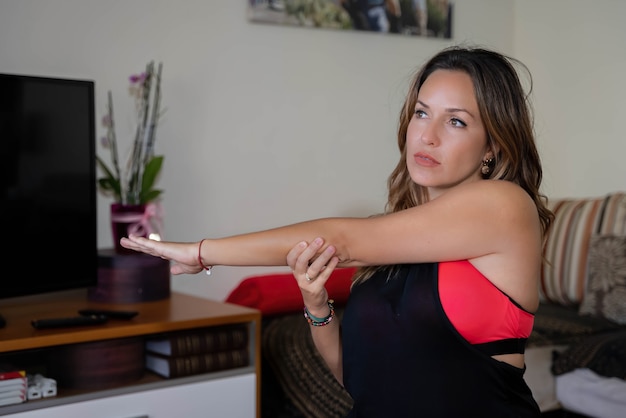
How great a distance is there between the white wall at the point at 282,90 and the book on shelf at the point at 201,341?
0.63m

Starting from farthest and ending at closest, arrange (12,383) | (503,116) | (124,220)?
(124,220) < (12,383) < (503,116)

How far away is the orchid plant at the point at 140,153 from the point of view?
2787mm

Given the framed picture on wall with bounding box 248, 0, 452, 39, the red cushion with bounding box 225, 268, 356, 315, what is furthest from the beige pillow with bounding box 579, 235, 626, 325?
the framed picture on wall with bounding box 248, 0, 452, 39

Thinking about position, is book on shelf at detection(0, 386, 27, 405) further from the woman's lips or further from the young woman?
the woman's lips

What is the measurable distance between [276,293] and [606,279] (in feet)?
4.09

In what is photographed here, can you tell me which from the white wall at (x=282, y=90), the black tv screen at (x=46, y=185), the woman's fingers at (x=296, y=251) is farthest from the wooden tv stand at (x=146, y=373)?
the woman's fingers at (x=296, y=251)

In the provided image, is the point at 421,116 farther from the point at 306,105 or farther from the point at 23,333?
the point at 306,105

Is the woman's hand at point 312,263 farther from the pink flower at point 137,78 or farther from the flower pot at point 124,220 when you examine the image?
the pink flower at point 137,78

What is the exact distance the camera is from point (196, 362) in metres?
2.46

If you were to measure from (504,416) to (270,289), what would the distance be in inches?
64.3

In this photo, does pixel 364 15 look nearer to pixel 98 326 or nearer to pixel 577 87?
pixel 577 87

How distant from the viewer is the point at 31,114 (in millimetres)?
2363

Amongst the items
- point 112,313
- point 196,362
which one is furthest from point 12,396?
point 196,362

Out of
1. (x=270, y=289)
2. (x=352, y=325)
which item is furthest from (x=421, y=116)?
(x=270, y=289)
